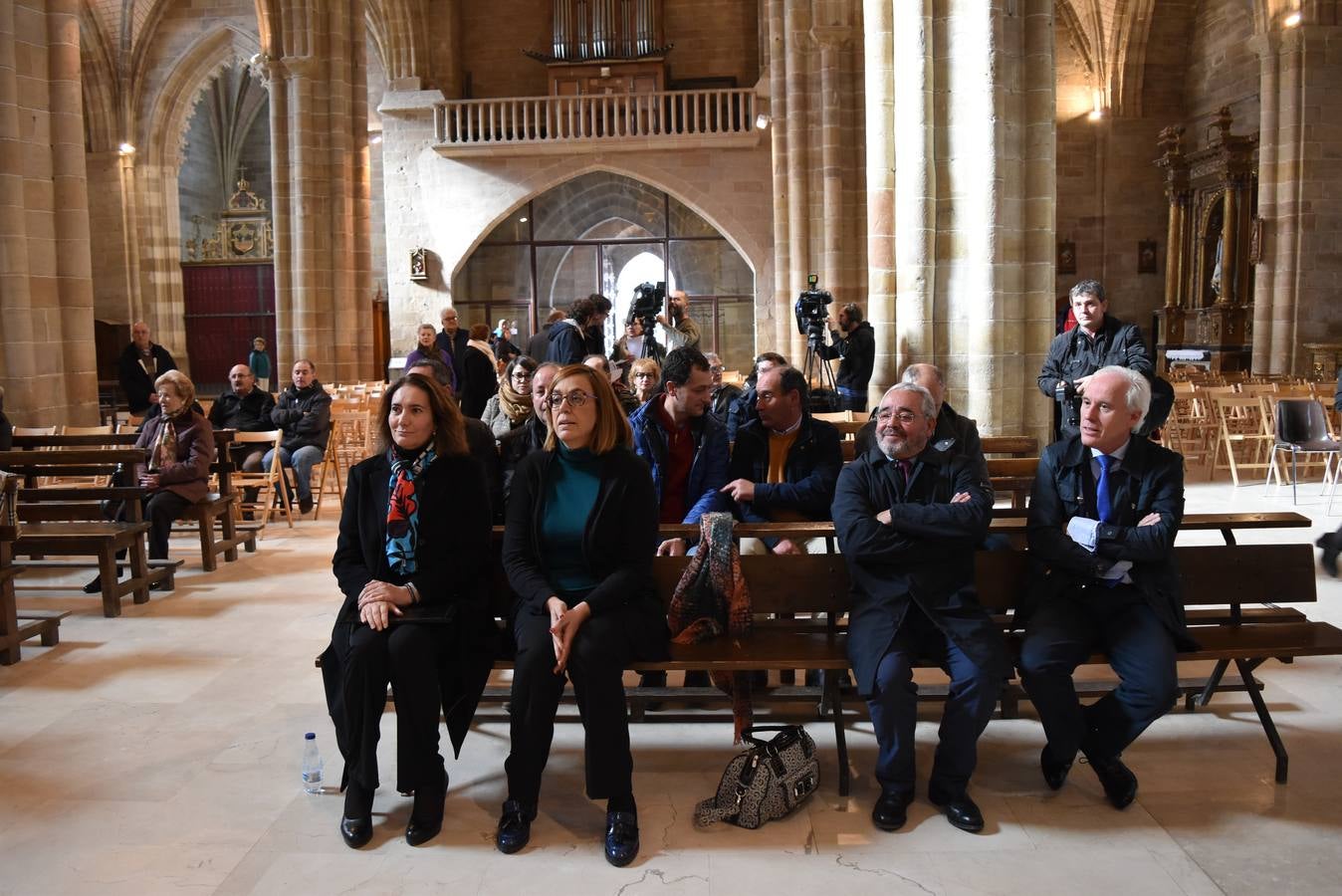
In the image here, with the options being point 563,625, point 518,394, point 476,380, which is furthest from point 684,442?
point 476,380

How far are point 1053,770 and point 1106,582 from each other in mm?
625

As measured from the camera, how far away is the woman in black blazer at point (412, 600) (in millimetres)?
3641

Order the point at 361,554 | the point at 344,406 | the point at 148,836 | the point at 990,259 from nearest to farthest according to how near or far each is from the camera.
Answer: the point at 148,836
the point at 361,554
the point at 990,259
the point at 344,406

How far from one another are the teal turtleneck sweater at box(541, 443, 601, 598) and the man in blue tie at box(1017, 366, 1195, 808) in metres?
1.44

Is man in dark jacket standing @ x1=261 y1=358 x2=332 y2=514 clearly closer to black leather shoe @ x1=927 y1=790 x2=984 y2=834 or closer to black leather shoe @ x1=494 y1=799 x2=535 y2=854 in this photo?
black leather shoe @ x1=494 y1=799 x2=535 y2=854

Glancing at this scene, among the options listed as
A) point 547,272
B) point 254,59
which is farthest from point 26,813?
point 547,272

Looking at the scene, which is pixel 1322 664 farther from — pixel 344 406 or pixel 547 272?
pixel 547 272

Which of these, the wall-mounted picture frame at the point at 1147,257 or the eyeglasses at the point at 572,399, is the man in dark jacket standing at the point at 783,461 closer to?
the eyeglasses at the point at 572,399

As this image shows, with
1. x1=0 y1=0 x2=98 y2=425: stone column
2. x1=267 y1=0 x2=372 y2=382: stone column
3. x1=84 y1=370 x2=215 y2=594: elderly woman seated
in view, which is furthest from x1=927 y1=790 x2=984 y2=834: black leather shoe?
x1=267 y1=0 x2=372 y2=382: stone column

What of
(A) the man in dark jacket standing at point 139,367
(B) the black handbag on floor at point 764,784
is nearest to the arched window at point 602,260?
(A) the man in dark jacket standing at point 139,367

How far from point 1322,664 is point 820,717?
7.50ft

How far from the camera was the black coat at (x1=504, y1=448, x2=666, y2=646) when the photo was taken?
3.82 m

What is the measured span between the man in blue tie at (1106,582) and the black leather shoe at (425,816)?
185cm

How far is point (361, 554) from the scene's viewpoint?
4.06m
